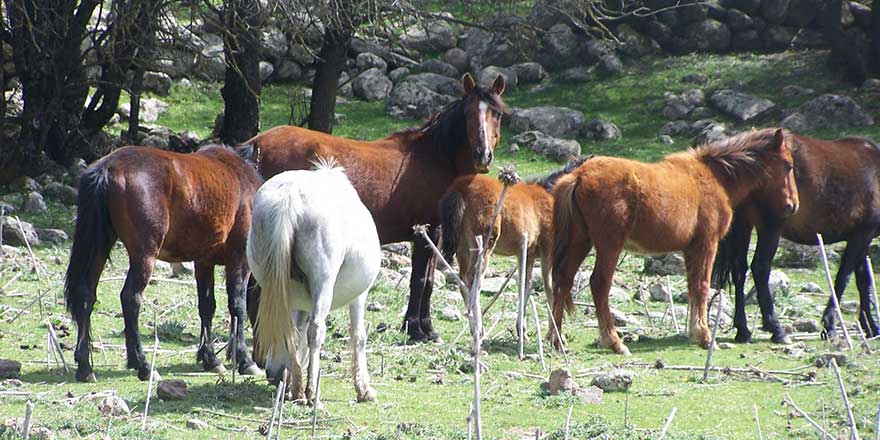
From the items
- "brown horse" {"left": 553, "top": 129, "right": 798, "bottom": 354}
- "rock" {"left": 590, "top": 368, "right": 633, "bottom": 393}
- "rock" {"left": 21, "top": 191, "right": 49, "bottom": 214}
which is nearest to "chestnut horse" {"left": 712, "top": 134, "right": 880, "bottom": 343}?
"brown horse" {"left": 553, "top": 129, "right": 798, "bottom": 354}

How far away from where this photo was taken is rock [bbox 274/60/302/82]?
22.8 metres

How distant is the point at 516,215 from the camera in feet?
33.8

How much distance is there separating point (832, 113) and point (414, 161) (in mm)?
11672

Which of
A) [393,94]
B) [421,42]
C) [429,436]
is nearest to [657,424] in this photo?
[429,436]

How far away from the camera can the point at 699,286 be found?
10.7 metres

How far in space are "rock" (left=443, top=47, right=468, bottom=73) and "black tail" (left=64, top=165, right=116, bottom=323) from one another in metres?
15.8

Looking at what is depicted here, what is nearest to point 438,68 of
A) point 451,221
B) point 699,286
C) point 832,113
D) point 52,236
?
point 832,113

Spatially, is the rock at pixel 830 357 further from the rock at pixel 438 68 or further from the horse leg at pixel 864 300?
the rock at pixel 438 68

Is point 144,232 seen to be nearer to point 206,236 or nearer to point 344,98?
point 206,236

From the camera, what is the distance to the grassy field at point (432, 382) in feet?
22.7

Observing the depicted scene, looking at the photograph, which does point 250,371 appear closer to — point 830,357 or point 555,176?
point 555,176

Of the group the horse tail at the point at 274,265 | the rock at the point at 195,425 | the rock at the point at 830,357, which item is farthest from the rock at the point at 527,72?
the rock at the point at 195,425

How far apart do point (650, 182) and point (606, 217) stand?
55 centimetres

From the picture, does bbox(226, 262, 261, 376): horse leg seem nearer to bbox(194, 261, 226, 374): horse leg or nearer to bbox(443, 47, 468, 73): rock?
bbox(194, 261, 226, 374): horse leg
